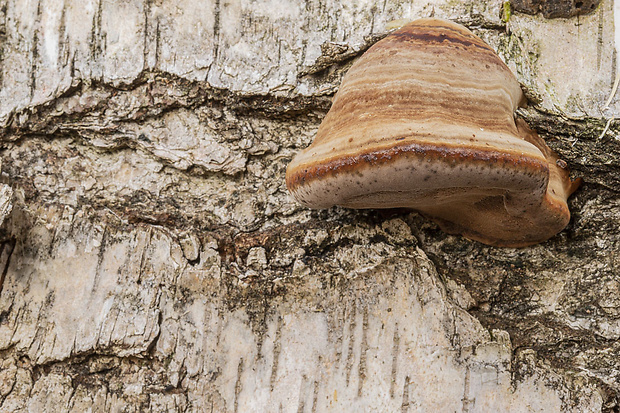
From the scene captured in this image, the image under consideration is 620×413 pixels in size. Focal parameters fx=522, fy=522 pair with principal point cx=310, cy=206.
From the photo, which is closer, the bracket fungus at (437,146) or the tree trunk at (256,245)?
the bracket fungus at (437,146)

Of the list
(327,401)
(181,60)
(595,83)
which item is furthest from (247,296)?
(595,83)

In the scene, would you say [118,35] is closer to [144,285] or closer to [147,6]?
[147,6]

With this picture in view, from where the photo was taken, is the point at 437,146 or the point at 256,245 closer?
the point at 437,146

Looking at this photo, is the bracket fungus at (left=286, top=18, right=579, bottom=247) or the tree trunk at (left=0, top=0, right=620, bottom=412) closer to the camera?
the bracket fungus at (left=286, top=18, right=579, bottom=247)

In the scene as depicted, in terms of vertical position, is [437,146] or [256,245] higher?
→ [437,146]
